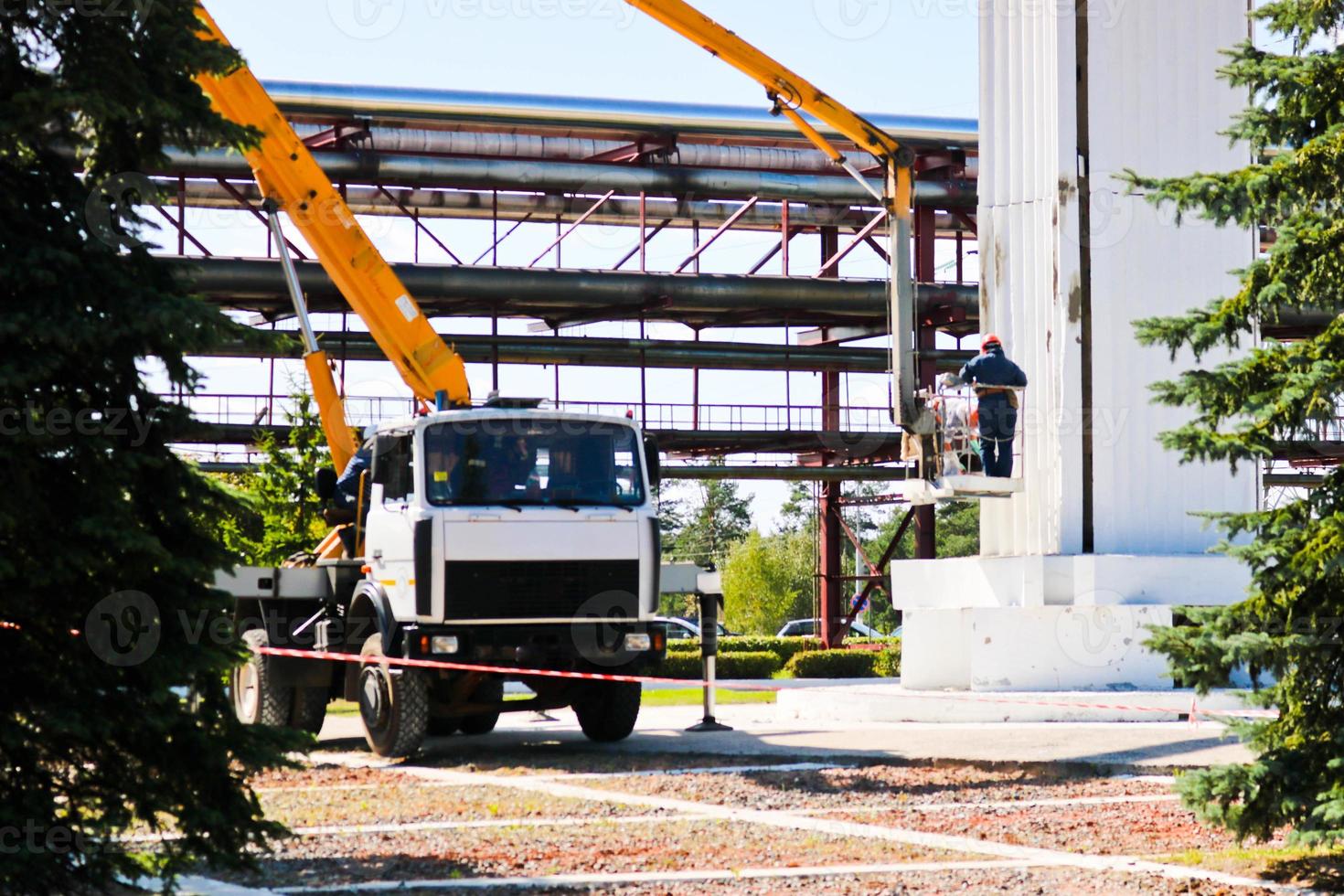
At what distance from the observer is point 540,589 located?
533 inches

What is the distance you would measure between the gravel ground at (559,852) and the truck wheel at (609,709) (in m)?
5.08

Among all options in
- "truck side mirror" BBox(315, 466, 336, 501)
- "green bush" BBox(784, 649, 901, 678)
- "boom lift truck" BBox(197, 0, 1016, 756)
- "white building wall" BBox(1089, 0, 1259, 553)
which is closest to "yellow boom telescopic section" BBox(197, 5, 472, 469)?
"boom lift truck" BBox(197, 0, 1016, 756)

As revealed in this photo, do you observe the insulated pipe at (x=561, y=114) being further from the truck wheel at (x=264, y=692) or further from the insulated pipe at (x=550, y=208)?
the truck wheel at (x=264, y=692)

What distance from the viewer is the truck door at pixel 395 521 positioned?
13.3 metres

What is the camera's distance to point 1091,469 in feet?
57.5

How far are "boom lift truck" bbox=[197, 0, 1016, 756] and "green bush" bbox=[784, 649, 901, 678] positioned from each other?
14.2m

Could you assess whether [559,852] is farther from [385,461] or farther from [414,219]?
[414,219]

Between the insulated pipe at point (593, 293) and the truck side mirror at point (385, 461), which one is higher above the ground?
the insulated pipe at point (593, 293)

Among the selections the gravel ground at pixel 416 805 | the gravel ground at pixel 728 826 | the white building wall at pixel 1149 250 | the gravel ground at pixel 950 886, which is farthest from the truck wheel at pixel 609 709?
the gravel ground at pixel 950 886

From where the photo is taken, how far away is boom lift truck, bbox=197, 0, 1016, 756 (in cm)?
1334

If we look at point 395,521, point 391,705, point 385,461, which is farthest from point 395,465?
point 391,705

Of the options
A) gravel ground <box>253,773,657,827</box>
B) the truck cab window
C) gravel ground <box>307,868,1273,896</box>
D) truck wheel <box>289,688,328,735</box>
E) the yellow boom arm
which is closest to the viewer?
gravel ground <box>307,868,1273,896</box>

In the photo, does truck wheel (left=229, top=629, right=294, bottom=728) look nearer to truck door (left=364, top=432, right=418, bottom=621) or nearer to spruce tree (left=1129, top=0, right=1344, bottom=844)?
truck door (left=364, top=432, right=418, bottom=621)

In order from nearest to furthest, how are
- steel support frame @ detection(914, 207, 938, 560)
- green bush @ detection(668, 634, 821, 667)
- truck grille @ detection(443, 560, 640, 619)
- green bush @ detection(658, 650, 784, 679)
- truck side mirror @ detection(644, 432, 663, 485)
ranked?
truck grille @ detection(443, 560, 640, 619) → truck side mirror @ detection(644, 432, 663, 485) → green bush @ detection(658, 650, 784, 679) → steel support frame @ detection(914, 207, 938, 560) → green bush @ detection(668, 634, 821, 667)
